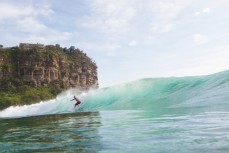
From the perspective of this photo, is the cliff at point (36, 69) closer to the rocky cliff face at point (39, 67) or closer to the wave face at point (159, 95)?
the rocky cliff face at point (39, 67)

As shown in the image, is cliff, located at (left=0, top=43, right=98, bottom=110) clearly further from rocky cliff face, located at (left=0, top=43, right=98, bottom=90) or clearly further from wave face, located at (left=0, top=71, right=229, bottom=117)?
wave face, located at (left=0, top=71, right=229, bottom=117)

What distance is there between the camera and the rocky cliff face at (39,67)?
9538cm

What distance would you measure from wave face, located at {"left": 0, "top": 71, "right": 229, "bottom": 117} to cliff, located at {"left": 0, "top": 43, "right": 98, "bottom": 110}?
1880 inches

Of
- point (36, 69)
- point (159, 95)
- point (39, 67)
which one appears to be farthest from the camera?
point (39, 67)

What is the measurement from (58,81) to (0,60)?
17157 millimetres

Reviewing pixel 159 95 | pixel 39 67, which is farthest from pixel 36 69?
pixel 159 95

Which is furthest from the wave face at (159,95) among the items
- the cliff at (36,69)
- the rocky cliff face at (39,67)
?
the rocky cliff face at (39,67)

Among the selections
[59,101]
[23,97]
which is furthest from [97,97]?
[23,97]

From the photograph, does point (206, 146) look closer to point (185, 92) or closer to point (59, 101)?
point (185, 92)

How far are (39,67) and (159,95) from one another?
234ft

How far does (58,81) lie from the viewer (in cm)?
9950

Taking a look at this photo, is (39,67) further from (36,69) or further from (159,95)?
(159,95)

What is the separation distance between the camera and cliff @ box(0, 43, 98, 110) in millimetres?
Result: 93625

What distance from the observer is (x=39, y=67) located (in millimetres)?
96688
